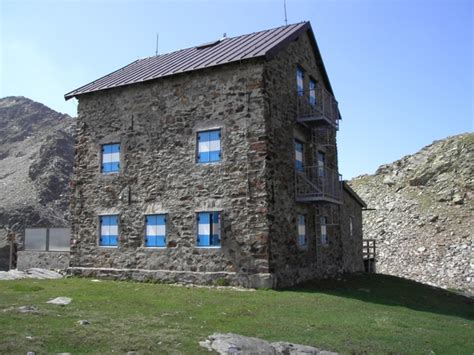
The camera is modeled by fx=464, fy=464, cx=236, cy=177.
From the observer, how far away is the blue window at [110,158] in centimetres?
2075

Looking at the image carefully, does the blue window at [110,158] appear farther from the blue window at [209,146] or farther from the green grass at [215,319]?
the green grass at [215,319]

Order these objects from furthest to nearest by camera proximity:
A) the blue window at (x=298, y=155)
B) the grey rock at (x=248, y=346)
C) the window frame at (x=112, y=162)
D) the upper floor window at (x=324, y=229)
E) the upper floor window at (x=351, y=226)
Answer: the upper floor window at (x=351, y=226) → the upper floor window at (x=324, y=229) → the window frame at (x=112, y=162) → the blue window at (x=298, y=155) → the grey rock at (x=248, y=346)

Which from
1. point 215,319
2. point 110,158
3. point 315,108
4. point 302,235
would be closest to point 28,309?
point 215,319

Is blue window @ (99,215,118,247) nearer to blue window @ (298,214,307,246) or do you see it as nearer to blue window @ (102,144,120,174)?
blue window @ (102,144,120,174)

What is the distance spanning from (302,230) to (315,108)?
5484 mm

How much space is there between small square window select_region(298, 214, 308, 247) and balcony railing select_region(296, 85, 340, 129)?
4.20 metres

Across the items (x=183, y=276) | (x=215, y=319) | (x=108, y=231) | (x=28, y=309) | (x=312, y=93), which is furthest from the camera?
(x=312, y=93)

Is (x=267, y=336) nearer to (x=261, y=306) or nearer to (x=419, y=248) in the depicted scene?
(x=261, y=306)

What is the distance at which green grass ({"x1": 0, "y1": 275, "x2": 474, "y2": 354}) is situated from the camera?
349 inches

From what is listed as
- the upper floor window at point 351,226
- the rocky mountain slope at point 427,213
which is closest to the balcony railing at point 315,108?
the upper floor window at point 351,226

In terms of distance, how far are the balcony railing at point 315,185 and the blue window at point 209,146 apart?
11.8ft

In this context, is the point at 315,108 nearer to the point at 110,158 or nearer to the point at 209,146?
the point at 209,146

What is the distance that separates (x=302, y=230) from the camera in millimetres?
19750

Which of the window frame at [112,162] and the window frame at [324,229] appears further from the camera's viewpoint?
the window frame at [324,229]
